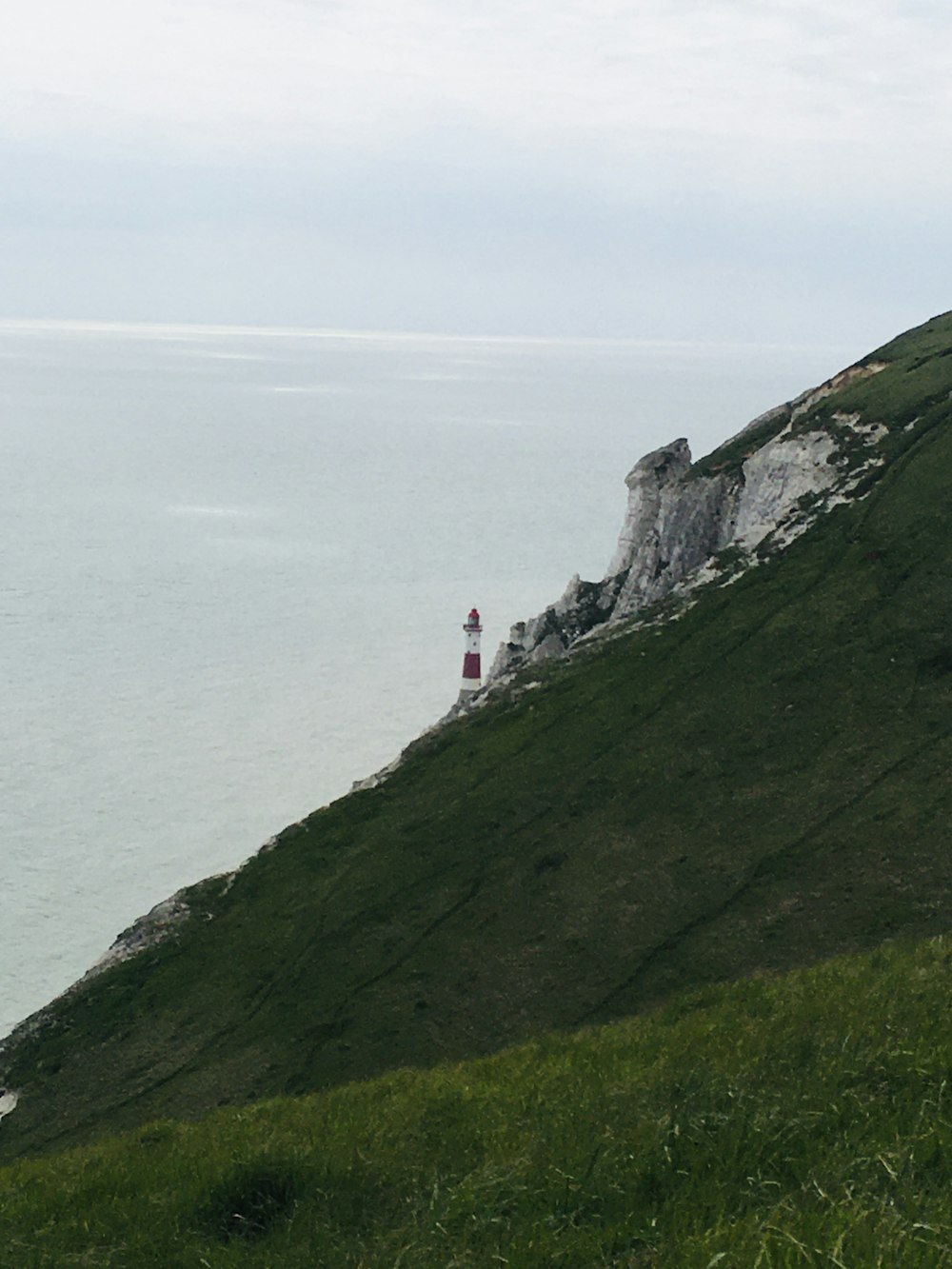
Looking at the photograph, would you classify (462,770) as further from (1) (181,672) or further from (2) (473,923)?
(1) (181,672)

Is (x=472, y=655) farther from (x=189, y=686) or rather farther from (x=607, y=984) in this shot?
(x=607, y=984)

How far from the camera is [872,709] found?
44.2 metres

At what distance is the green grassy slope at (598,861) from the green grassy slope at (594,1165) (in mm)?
15626

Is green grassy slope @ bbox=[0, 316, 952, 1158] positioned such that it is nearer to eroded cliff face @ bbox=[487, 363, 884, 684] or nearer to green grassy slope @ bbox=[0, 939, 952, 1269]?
eroded cliff face @ bbox=[487, 363, 884, 684]

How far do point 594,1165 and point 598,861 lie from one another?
2883 centimetres

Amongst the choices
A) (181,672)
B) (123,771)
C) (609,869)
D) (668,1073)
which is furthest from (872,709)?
(181,672)

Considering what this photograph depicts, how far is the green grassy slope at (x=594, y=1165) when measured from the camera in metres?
11.0

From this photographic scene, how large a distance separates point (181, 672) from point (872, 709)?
7422 centimetres

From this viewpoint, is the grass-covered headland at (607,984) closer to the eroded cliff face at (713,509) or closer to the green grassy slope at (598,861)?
the green grassy slope at (598,861)

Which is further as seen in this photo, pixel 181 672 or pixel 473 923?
pixel 181 672

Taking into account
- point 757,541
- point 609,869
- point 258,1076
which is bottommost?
point 258,1076

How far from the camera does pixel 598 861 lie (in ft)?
138

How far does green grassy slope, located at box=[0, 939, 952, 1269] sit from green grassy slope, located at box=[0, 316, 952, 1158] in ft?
51.3

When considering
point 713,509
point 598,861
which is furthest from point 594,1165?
point 713,509
